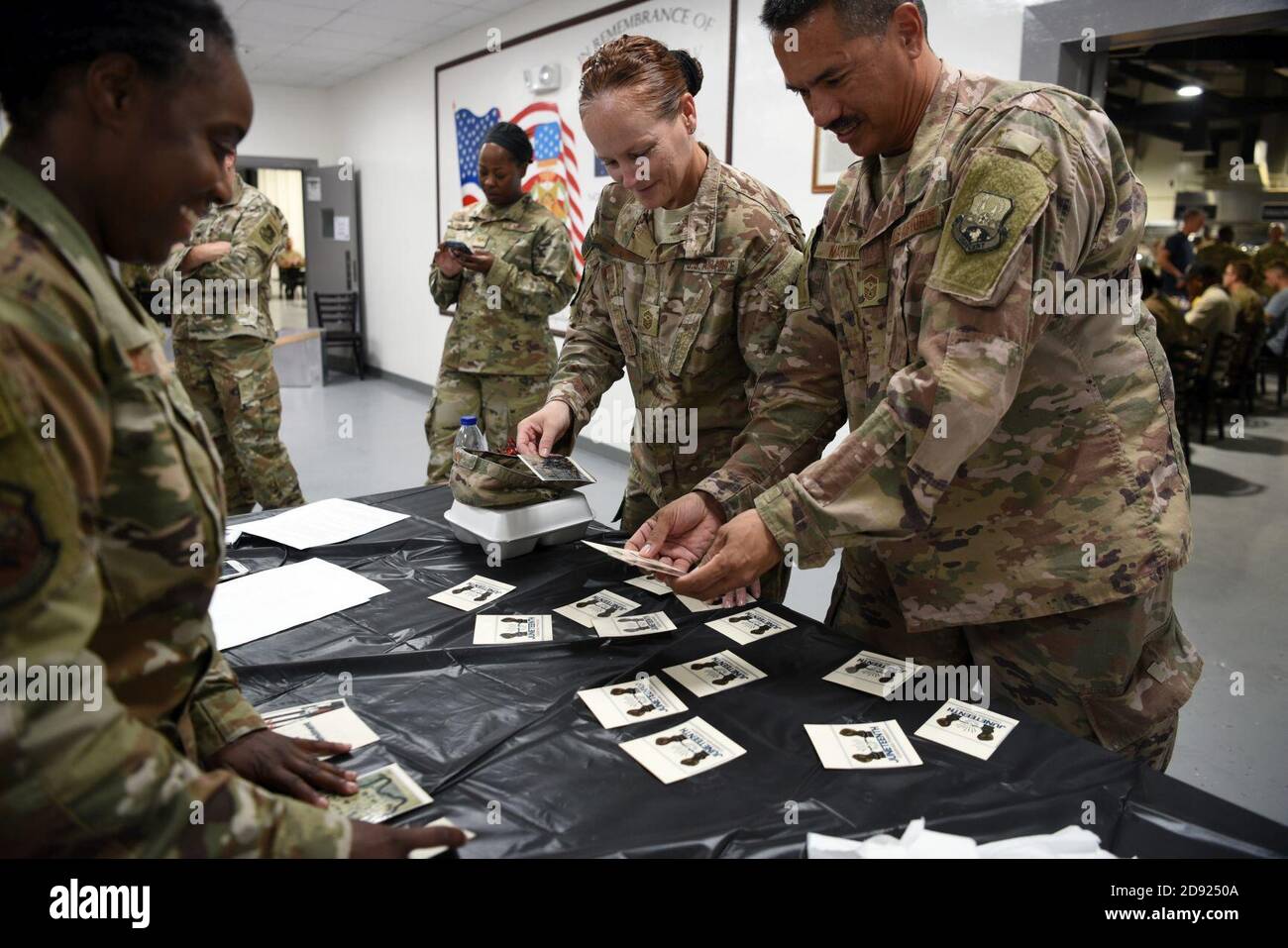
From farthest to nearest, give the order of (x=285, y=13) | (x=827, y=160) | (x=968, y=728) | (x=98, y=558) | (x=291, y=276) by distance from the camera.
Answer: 1. (x=291, y=276)
2. (x=285, y=13)
3. (x=827, y=160)
4. (x=968, y=728)
5. (x=98, y=558)

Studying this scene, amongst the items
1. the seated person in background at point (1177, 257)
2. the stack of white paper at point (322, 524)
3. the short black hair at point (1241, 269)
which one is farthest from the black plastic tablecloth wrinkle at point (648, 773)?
the short black hair at point (1241, 269)

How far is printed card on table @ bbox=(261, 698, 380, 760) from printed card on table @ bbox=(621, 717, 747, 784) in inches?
13.4

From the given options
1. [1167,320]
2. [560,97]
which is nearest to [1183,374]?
[1167,320]

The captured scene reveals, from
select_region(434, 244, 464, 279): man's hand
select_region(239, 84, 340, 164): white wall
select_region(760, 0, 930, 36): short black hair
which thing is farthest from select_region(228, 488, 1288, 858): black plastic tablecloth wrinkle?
select_region(239, 84, 340, 164): white wall

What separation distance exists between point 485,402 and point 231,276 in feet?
3.96

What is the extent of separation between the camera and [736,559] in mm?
1272

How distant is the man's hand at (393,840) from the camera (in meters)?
0.72

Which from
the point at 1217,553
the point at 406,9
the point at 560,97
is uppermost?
the point at 406,9

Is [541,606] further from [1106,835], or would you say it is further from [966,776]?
[1106,835]

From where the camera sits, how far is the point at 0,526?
0.55 meters

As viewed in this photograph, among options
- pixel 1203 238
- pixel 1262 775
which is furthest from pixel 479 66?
pixel 1203 238

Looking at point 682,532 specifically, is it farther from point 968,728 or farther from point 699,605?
point 968,728

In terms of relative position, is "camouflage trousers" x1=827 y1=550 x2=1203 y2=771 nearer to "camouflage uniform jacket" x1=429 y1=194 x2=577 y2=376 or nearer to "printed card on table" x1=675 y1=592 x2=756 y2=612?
"printed card on table" x1=675 y1=592 x2=756 y2=612
